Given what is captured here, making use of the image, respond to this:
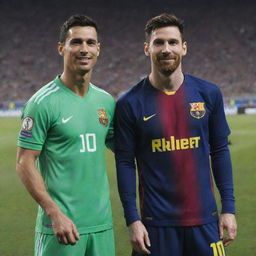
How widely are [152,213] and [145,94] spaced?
744mm

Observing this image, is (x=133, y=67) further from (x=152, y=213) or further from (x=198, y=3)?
(x=152, y=213)

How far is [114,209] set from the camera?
354 inches

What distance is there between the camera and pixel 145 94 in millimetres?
3852

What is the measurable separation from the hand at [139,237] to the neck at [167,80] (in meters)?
0.86

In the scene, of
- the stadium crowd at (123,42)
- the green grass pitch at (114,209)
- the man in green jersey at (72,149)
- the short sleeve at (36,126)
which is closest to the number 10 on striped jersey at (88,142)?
the man in green jersey at (72,149)

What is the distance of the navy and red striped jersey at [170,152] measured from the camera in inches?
148

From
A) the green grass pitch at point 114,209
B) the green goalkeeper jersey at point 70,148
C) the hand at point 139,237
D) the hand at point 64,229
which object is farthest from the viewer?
the green grass pitch at point 114,209

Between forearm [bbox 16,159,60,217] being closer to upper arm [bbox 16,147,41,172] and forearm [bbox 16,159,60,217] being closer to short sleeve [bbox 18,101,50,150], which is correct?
upper arm [bbox 16,147,41,172]

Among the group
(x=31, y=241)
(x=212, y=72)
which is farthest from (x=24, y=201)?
(x=212, y=72)

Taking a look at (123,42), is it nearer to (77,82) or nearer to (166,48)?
(77,82)

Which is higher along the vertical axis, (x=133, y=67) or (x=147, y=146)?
(x=133, y=67)

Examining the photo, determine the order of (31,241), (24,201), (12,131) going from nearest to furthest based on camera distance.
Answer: (31,241) → (24,201) → (12,131)

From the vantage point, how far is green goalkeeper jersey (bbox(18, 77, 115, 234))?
12.2 feet

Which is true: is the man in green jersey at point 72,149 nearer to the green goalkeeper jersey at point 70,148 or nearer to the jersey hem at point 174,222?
the green goalkeeper jersey at point 70,148
